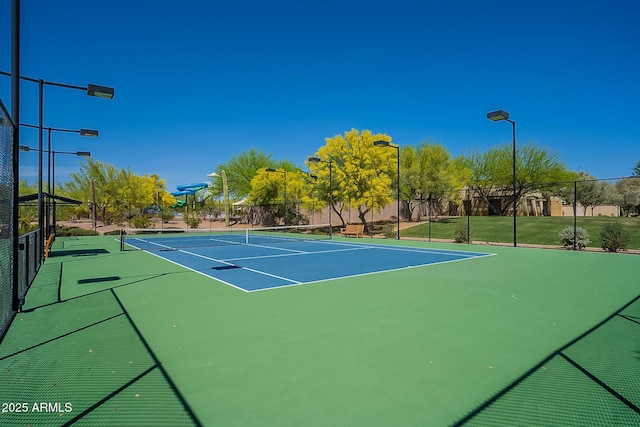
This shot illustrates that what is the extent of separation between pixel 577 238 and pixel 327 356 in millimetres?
16107

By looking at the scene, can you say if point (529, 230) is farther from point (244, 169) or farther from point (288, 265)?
point (244, 169)

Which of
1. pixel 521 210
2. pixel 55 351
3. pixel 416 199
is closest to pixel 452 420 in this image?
pixel 55 351

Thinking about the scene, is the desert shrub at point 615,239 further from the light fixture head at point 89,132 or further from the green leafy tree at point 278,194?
the green leafy tree at point 278,194

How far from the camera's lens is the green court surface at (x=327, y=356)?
311cm

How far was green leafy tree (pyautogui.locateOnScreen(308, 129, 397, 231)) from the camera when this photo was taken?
88.5 ft

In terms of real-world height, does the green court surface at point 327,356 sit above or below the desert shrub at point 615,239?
below

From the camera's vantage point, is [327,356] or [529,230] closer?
[327,356]

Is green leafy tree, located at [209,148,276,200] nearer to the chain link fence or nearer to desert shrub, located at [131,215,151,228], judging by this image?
desert shrub, located at [131,215,151,228]

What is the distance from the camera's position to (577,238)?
1623 cm

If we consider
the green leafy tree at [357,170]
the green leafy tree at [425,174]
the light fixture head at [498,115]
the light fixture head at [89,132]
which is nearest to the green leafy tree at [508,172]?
the green leafy tree at [425,174]

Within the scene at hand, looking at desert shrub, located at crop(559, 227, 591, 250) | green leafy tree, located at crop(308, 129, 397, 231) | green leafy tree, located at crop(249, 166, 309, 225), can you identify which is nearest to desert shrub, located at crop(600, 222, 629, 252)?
desert shrub, located at crop(559, 227, 591, 250)

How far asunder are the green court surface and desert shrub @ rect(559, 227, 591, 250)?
9297 millimetres

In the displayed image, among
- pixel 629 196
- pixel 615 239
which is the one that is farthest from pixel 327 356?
pixel 629 196

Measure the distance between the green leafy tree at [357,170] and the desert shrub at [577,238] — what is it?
39.2 feet
